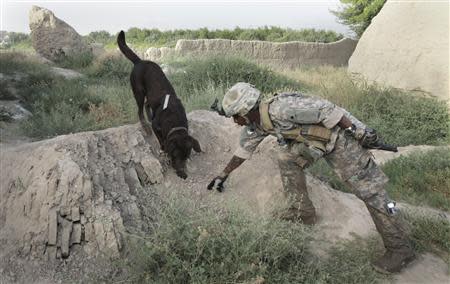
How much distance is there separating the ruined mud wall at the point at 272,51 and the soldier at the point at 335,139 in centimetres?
1176

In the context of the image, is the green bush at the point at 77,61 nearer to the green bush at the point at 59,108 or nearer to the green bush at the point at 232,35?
the green bush at the point at 59,108

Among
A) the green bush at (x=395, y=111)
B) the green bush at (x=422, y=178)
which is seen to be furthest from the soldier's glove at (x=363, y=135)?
the green bush at (x=395, y=111)

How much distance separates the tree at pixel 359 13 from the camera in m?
22.8

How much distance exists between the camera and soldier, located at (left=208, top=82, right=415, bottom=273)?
3.85 m

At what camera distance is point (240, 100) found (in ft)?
12.9

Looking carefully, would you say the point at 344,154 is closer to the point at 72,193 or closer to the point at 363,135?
the point at 363,135

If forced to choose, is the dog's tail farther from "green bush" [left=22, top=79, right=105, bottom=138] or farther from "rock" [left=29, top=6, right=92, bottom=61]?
"rock" [left=29, top=6, right=92, bottom=61]

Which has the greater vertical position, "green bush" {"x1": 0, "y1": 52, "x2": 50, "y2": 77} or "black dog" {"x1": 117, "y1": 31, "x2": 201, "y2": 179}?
"black dog" {"x1": 117, "y1": 31, "x2": 201, "y2": 179}

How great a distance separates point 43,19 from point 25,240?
1310cm

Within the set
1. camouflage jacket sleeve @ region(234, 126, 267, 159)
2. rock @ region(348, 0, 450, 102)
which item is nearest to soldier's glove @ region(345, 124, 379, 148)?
camouflage jacket sleeve @ region(234, 126, 267, 159)

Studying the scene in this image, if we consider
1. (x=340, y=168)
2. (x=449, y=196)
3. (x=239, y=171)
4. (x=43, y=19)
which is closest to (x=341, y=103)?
(x=449, y=196)

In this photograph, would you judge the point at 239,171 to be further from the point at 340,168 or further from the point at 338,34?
the point at 338,34

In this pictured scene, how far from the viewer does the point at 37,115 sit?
804 cm

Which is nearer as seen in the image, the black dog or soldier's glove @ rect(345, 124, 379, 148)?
soldier's glove @ rect(345, 124, 379, 148)
